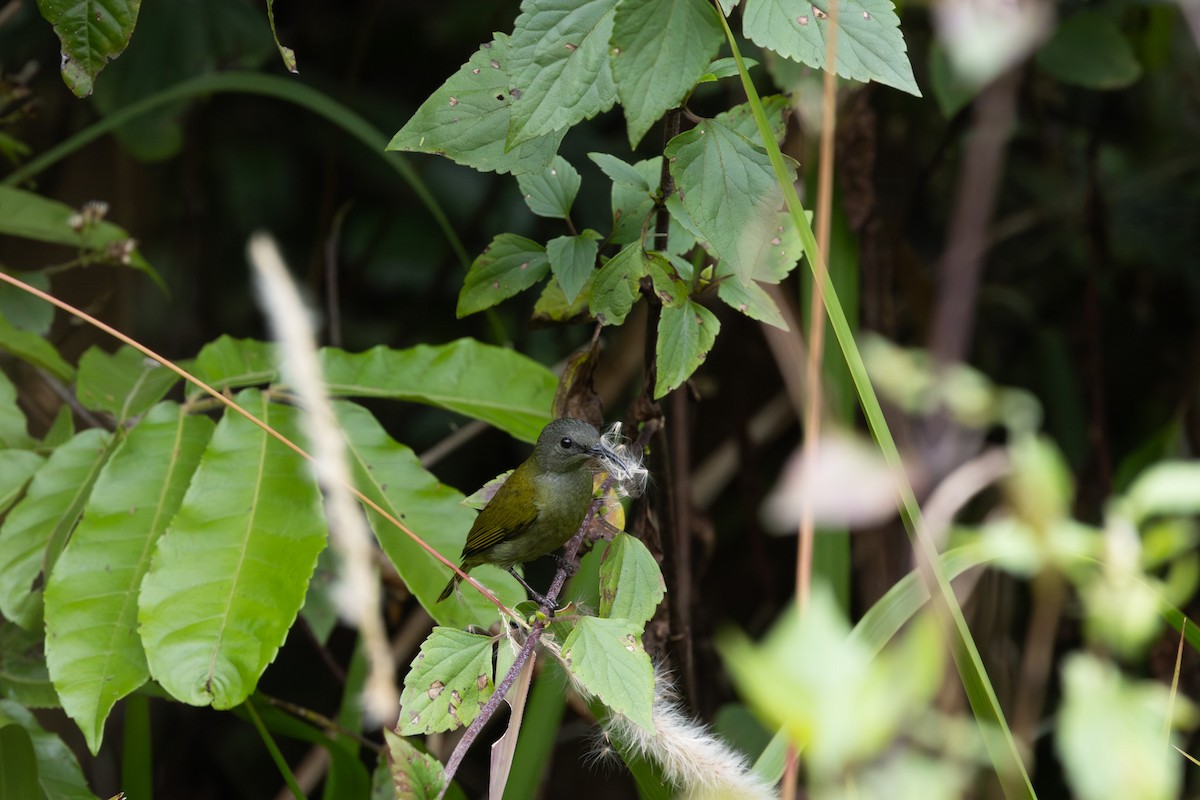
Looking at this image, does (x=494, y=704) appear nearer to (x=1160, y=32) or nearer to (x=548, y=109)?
(x=548, y=109)

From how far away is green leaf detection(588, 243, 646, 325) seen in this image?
1.29 meters

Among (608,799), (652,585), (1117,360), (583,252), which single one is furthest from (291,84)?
(1117,360)

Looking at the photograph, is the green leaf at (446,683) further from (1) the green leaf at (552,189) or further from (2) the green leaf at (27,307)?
(2) the green leaf at (27,307)

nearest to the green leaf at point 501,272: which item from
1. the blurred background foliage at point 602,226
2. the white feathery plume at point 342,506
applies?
the white feathery plume at point 342,506

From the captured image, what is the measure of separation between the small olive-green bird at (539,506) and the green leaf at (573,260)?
1.07ft

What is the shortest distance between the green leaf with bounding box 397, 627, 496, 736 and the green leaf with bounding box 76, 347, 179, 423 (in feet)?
2.67

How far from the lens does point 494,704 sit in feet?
3.73

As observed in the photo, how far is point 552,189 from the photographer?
4.73 feet

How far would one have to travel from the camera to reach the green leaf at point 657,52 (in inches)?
42.7

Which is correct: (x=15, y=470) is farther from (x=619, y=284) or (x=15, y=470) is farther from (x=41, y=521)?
(x=619, y=284)

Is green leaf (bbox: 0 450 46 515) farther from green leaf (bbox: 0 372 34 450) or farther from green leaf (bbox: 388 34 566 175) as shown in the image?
green leaf (bbox: 388 34 566 175)

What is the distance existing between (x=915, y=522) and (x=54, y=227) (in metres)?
1.73

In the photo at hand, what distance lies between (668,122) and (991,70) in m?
1.28

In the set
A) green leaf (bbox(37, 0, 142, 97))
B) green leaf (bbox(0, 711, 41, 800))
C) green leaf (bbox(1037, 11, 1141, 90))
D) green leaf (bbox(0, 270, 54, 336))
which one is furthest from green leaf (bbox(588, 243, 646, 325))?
green leaf (bbox(1037, 11, 1141, 90))
